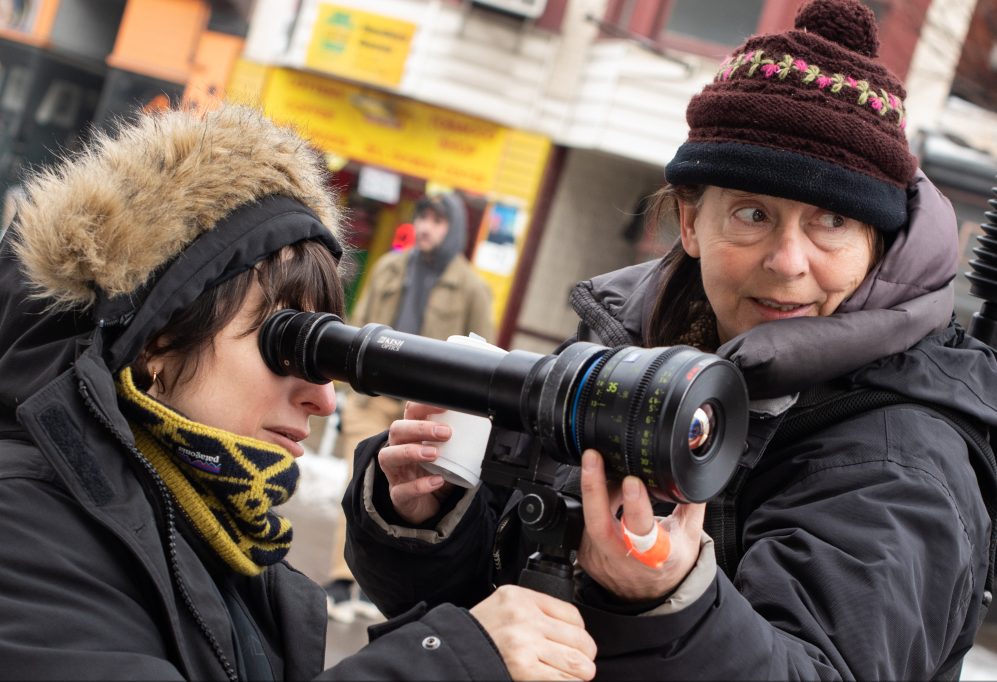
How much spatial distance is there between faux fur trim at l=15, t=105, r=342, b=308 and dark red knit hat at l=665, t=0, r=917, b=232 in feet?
2.47

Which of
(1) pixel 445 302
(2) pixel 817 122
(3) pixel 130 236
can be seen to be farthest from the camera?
(1) pixel 445 302

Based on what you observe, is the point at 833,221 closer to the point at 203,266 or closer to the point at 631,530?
the point at 631,530

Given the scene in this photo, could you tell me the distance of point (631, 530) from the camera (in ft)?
4.89

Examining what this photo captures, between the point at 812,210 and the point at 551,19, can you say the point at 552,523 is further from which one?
the point at 551,19

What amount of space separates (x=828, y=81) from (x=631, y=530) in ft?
2.96

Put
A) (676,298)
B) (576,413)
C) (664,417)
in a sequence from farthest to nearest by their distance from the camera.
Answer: (676,298) → (576,413) → (664,417)

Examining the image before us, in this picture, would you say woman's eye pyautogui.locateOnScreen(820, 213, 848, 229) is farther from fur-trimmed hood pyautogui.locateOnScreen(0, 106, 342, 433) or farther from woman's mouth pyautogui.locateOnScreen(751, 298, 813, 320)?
fur-trimmed hood pyautogui.locateOnScreen(0, 106, 342, 433)

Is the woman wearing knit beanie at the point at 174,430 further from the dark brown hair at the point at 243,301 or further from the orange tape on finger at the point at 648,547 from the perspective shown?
the orange tape on finger at the point at 648,547

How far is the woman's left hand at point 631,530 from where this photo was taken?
4.88 ft

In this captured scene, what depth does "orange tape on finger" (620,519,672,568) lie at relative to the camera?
148 centimetres

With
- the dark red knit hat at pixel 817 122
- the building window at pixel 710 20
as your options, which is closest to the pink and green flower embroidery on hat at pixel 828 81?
the dark red knit hat at pixel 817 122

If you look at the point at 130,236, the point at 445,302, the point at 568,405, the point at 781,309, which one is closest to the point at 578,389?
the point at 568,405

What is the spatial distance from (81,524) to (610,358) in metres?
0.79

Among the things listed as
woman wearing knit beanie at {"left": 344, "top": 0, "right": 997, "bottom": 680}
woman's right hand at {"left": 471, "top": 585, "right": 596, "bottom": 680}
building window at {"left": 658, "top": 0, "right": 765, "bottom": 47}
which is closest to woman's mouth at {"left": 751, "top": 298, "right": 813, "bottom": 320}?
woman wearing knit beanie at {"left": 344, "top": 0, "right": 997, "bottom": 680}
